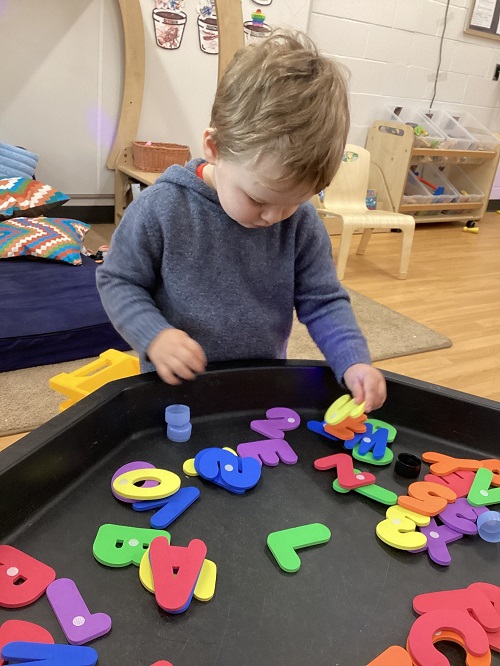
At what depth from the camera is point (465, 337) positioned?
196 cm

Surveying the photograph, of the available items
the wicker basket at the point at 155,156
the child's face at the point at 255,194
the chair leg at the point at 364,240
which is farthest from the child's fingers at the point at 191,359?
the chair leg at the point at 364,240

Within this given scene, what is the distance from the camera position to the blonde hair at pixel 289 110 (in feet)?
1.80

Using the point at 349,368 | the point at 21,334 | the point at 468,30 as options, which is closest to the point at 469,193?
the point at 468,30

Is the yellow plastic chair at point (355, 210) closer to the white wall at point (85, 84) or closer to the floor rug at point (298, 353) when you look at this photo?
the floor rug at point (298, 353)

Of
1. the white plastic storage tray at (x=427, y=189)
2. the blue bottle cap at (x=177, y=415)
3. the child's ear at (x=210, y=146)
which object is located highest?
the child's ear at (x=210, y=146)

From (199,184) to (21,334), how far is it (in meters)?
0.82

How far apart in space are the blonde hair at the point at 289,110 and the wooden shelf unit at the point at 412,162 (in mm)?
2601

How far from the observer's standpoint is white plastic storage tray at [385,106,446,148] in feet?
10.1

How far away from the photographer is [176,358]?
2.04ft

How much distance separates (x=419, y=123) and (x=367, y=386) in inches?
121

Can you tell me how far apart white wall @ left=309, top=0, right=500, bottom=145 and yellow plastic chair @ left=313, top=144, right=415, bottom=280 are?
71 cm

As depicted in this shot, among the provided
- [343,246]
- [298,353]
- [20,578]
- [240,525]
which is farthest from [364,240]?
[20,578]

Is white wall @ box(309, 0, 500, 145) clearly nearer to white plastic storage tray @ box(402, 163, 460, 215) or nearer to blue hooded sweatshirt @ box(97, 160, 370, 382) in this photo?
white plastic storage tray @ box(402, 163, 460, 215)

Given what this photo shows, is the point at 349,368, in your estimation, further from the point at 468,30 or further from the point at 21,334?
the point at 468,30
